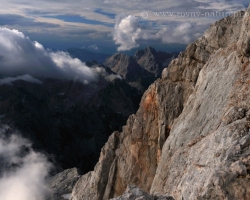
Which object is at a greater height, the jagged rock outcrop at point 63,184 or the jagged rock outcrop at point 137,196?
the jagged rock outcrop at point 137,196

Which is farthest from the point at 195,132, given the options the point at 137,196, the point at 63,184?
the point at 63,184

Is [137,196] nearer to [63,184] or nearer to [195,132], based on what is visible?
[195,132]

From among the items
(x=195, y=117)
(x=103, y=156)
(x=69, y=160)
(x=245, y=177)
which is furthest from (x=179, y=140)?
(x=69, y=160)

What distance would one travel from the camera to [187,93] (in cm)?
3672

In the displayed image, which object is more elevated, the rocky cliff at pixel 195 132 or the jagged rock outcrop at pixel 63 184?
the rocky cliff at pixel 195 132

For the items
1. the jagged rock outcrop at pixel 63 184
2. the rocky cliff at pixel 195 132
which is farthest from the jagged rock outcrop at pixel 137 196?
the jagged rock outcrop at pixel 63 184

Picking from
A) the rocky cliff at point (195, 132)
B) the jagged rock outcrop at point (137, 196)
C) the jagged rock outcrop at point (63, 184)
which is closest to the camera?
the rocky cliff at point (195, 132)

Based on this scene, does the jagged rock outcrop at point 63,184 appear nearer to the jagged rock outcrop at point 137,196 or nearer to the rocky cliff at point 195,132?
the rocky cliff at point 195,132

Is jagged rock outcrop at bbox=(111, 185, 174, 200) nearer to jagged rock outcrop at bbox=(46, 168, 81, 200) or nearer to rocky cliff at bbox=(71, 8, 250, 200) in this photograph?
rocky cliff at bbox=(71, 8, 250, 200)

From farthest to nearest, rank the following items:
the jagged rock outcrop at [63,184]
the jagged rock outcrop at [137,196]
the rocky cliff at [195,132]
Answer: the jagged rock outcrop at [63,184] → the jagged rock outcrop at [137,196] → the rocky cliff at [195,132]

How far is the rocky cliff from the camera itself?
14844 millimetres

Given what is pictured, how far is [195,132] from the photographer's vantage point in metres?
25.6

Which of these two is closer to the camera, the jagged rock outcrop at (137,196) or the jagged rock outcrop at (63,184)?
the jagged rock outcrop at (137,196)

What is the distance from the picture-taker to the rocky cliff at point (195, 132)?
48.7ft
